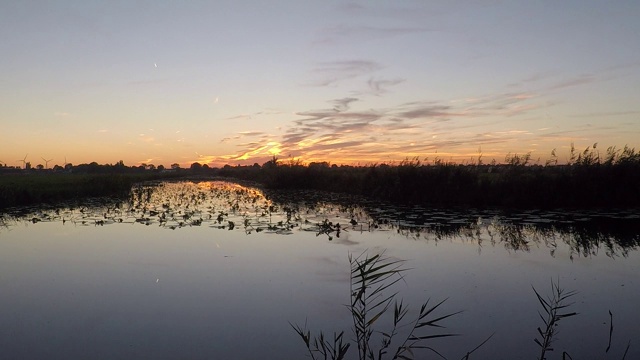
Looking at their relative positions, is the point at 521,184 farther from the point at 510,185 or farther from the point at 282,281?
the point at 282,281

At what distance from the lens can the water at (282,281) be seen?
5387 mm

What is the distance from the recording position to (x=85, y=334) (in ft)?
18.6

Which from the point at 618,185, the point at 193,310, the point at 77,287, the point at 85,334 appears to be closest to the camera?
the point at 85,334

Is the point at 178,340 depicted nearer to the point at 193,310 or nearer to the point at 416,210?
the point at 193,310

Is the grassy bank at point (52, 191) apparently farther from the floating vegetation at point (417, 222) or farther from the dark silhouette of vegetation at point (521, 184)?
the dark silhouette of vegetation at point (521, 184)

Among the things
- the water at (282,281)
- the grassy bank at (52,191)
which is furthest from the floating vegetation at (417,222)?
the grassy bank at (52,191)

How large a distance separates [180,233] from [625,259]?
12526 mm

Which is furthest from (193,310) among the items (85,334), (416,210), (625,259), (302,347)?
(416,210)

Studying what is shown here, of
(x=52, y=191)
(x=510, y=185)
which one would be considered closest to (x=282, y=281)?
(x=510, y=185)

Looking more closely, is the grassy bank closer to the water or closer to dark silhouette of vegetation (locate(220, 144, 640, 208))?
the water

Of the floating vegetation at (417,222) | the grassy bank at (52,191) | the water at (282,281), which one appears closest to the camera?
the water at (282,281)

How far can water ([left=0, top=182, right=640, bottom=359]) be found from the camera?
5.39m

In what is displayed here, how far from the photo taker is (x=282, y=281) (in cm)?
818

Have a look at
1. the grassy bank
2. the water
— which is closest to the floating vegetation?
the water
